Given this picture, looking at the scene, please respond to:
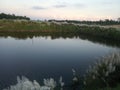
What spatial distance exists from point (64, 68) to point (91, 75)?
27.9 feet

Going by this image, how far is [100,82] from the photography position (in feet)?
32.8

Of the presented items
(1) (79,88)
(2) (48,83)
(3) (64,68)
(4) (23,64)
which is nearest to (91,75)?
(1) (79,88)

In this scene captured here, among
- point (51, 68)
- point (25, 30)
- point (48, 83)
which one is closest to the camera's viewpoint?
point (48, 83)

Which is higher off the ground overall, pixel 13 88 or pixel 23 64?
pixel 13 88

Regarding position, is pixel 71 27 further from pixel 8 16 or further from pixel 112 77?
pixel 112 77

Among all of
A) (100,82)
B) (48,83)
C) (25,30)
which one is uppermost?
(48,83)

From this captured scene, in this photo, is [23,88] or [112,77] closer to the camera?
[23,88]

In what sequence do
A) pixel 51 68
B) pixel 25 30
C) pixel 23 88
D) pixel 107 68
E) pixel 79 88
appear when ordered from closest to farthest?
pixel 23 88 → pixel 107 68 → pixel 79 88 → pixel 51 68 → pixel 25 30

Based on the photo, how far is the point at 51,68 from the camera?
19141mm

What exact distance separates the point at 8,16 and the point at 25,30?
111ft

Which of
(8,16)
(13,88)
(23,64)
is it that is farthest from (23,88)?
(8,16)

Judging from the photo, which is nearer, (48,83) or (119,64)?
(48,83)

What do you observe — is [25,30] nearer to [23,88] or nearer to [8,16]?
[8,16]

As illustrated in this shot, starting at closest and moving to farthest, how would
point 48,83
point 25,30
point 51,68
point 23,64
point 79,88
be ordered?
1. point 48,83
2. point 79,88
3. point 51,68
4. point 23,64
5. point 25,30
